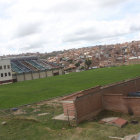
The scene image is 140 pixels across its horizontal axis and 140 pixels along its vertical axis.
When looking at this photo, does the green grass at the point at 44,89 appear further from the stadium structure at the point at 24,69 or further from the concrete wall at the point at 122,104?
the stadium structure at the point at 24,69

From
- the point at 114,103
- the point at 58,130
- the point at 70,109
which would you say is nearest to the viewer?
the point at 58,130

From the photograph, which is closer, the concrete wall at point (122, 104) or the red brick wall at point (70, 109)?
the concrete wall at point (122, 104)

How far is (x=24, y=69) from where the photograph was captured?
196 feet

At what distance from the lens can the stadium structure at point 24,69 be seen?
51.3 m

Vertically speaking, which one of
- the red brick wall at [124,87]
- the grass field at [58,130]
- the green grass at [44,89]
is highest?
the red brick wall at [124,87]

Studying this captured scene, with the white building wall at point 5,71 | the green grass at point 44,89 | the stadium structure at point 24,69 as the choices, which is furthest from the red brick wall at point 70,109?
the white building wall at point 5,71

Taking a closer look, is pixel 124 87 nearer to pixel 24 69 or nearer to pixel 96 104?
pixel 96 104

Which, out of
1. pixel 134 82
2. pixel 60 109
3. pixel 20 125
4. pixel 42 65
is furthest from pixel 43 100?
pixel 42 65

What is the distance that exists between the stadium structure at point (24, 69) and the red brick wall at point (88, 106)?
37416 mm

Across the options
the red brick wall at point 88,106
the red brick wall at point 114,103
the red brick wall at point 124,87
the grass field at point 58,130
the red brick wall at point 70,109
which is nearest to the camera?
the grass field at point 58,130

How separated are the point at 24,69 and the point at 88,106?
45897mm

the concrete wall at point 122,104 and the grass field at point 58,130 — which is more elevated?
the concrete wall at point 122,104

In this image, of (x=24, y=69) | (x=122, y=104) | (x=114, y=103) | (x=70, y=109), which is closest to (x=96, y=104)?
(x=114, y=103)

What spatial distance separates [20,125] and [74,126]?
12.1 ft
